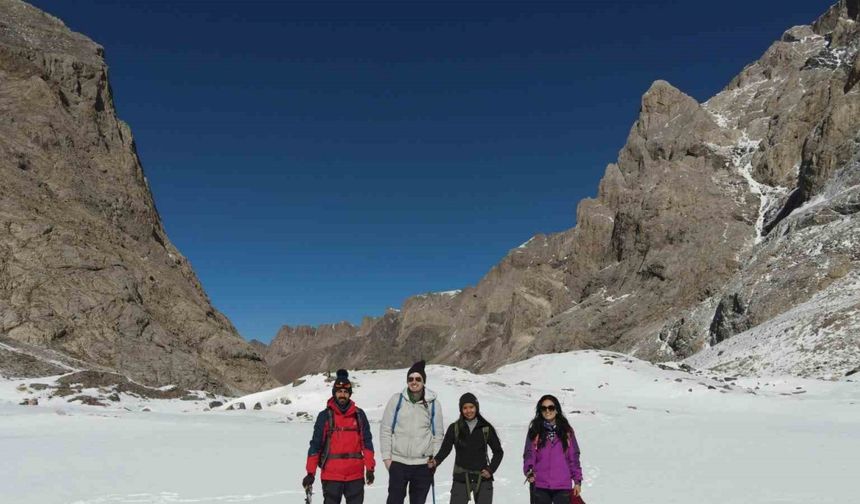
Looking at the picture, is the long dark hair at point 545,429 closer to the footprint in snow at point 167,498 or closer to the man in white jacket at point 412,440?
the man in white jacket at point 412,440

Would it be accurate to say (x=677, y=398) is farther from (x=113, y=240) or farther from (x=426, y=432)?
(x=113, y=240)

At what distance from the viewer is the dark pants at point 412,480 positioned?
769 centimetres

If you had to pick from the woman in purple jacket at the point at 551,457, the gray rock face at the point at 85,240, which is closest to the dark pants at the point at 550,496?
the woman in purple jacket at the point at 551,457

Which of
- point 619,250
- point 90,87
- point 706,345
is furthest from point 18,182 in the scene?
point 619,250

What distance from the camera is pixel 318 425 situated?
25.0ft

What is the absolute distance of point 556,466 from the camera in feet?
24.1

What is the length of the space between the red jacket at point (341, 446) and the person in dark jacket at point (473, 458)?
971 millimetres

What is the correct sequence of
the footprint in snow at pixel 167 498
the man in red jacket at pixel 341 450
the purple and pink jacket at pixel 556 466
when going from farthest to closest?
the footprint in snow at pixel 167 498, the man in red jacket at pixel 341 450, the purple and pink jacket at pixel 556 466

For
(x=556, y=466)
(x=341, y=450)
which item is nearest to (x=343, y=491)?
(x=341, y=450)

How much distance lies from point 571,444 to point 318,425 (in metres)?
3.31

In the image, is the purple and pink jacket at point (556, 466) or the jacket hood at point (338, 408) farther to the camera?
the jacket hood at point (338, 408)

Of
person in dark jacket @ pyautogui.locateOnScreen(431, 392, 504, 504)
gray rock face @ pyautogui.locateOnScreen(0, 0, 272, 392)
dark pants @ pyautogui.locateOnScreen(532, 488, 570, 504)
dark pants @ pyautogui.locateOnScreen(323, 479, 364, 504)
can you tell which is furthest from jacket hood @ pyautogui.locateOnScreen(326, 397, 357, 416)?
gray rock face @ pyautogui.locateOnScreen(0, 0, 272, 392)

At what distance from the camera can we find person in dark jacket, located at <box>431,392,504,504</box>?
7547 millimetres

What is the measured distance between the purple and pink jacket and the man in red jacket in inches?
85.9
